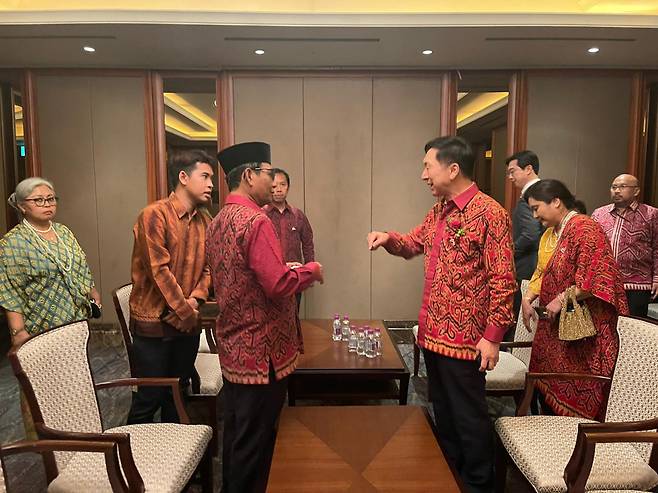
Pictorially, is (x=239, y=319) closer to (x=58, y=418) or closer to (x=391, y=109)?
(x=58, y=418)

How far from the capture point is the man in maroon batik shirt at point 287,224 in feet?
13.1

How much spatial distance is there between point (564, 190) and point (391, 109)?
2712 mm

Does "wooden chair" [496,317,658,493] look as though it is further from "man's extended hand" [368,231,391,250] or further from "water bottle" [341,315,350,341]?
"water bottle" [341,315,350,341]

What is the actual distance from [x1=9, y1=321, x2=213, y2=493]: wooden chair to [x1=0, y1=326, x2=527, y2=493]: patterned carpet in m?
0.57

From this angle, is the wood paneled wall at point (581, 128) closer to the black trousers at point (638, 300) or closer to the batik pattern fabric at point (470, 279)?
the black trousers at point (638, 300)

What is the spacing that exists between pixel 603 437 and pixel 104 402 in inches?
115

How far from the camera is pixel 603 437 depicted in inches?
60.5

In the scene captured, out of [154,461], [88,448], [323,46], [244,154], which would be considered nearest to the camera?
[88,448]

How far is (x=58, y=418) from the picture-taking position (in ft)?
5.65

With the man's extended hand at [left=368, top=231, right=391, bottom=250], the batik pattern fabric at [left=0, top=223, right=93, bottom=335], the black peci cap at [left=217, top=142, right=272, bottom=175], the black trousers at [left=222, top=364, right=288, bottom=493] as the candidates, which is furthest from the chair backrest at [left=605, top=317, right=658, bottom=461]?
the batik pattern fabric at [left=0, top=223, right=93, bottom=335]

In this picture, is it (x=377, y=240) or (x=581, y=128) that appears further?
(x=581, y=128)

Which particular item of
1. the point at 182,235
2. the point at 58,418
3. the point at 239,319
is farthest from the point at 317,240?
the point at 58,418

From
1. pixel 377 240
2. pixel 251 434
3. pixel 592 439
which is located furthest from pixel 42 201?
pixel 592 439

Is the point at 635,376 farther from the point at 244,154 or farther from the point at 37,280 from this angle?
→ the point at 37,280
